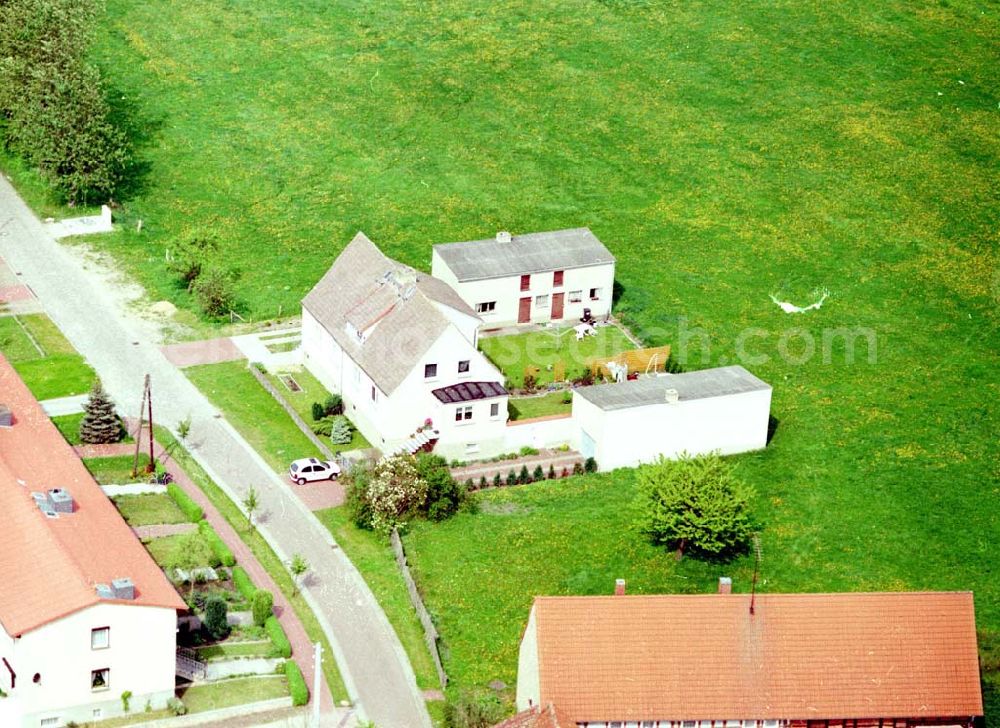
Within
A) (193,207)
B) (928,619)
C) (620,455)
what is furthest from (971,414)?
(193,207)

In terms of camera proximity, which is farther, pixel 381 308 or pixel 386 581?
pixel 381 308

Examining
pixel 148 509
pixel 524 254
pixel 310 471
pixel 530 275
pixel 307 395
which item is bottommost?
pixel 148 509

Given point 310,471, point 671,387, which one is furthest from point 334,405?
point 671,387

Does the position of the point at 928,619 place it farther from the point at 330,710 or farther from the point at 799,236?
the point at 799,236

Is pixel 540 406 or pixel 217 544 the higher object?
pixel 540 406

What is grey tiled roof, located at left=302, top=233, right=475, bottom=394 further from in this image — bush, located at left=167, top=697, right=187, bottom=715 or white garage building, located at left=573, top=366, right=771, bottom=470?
bush, located at left=167, top=697, right=187, bottom=715

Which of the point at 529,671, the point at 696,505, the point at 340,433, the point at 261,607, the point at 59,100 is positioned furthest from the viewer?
the point at 59,100

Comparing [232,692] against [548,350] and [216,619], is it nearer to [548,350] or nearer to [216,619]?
[216,619]

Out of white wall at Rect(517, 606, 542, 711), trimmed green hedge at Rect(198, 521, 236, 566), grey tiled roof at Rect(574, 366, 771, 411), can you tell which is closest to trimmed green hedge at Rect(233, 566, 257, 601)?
trimmed green hedge at Rect(198, 521, 236, 566)
